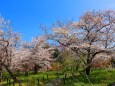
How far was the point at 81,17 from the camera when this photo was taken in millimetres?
53281

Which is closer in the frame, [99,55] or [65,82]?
[65,82]

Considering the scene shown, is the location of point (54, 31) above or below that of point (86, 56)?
above

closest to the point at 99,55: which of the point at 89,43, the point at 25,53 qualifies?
the point at 89,43

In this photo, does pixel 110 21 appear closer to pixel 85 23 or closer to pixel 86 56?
pixel 85 23

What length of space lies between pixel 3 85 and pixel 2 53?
16.9 feet

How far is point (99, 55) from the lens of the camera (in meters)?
55.4

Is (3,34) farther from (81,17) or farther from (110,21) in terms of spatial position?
(110,21)

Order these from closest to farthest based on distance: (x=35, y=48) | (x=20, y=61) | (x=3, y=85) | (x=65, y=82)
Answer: (x=65, y=82) → (x=3, y=85) → (x=20, y=61) → (x=35, y=48)

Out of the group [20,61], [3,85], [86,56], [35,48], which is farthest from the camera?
[35,48]

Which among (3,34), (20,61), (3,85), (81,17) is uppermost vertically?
(81,17)

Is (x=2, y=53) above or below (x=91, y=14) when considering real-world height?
below

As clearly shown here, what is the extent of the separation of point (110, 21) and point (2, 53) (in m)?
20.6

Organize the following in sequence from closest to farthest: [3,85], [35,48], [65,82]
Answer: [65,82]
[3,85]
[35,48]

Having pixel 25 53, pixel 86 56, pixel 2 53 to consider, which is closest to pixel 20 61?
pixel 25 53
